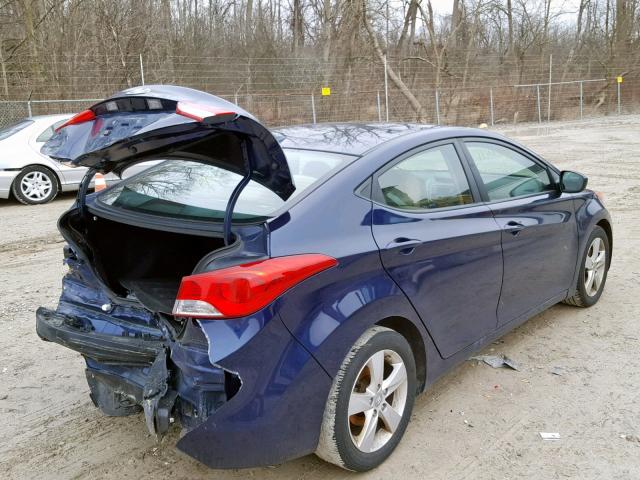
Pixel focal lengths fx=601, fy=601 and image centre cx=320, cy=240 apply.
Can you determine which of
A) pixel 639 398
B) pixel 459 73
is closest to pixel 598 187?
pixel 639 398

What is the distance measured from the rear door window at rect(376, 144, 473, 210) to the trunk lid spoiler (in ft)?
2.02

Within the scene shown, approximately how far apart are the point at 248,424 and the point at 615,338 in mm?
3083

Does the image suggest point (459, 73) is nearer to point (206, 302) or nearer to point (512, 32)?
point (512, 32)

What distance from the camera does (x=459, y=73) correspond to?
26781 millimetres

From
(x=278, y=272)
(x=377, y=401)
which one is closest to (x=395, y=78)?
(x=377, y=401)

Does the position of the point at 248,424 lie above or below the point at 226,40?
below

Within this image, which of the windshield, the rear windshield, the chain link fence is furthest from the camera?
the chain link fence

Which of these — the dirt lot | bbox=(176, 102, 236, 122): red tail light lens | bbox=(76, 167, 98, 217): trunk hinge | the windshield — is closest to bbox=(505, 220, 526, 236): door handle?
the dirt lot

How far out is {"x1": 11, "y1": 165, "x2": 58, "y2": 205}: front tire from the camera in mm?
9734

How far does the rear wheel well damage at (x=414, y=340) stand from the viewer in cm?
292

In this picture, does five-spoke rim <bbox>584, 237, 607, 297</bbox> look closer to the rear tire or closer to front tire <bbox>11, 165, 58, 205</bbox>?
the rear tire

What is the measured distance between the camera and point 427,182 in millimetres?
3279

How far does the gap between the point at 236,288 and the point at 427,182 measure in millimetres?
1405

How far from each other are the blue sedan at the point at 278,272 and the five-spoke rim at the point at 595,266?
3.63 ft
